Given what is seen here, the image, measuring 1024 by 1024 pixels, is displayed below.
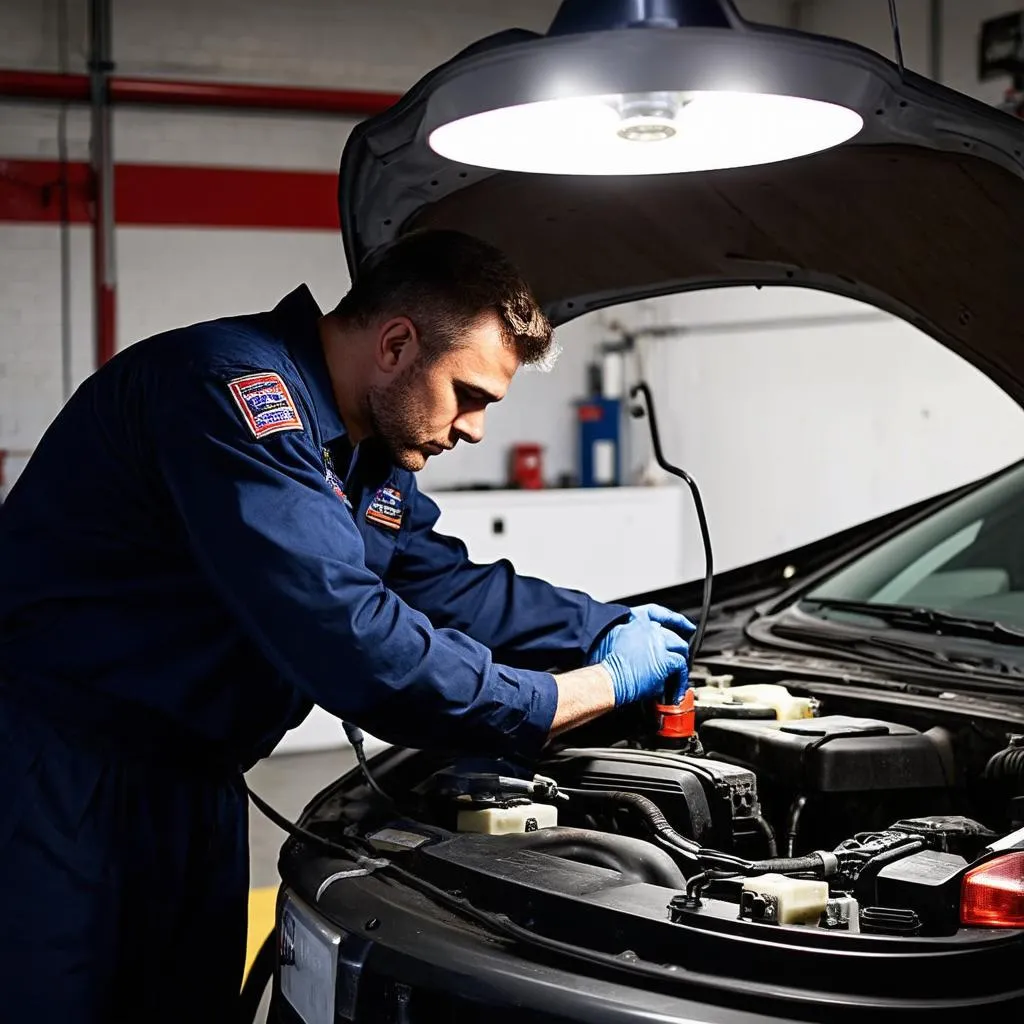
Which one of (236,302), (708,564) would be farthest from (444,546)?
(236,302)

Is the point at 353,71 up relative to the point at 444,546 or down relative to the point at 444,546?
up

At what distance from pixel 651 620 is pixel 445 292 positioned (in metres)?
0.63

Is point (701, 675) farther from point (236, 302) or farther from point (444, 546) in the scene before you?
point (236, 302)

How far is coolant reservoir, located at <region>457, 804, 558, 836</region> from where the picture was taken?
1.74 m

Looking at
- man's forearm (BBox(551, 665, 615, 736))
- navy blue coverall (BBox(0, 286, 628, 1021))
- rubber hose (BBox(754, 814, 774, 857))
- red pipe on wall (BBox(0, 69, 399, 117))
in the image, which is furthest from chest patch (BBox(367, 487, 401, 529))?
red pipe on wall (BBox(0, 69, 399, 117))

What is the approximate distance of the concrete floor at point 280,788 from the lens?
12.7 ft

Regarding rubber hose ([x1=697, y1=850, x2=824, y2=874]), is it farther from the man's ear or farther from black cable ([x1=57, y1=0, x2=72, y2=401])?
black cable ([x1=57, y1=0, x2=72, y2=401])

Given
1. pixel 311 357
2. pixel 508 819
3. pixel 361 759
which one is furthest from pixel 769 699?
pixel 311 357

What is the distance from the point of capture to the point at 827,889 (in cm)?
145

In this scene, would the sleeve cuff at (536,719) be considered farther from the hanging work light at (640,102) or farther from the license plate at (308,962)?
the hanging work light at (640,102)

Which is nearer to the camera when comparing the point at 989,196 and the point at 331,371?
the point at 989,196

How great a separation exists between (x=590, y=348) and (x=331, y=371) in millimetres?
4983

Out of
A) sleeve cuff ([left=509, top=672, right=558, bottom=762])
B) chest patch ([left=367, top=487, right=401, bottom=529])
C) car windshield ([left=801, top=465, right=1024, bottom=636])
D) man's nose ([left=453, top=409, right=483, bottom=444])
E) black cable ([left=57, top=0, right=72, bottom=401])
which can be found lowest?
sleeve cuff ([left=509, top=672, right=558, bottom=762])

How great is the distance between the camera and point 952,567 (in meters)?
2.38
